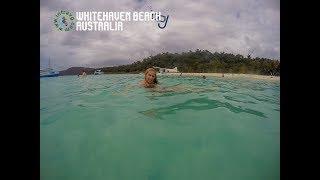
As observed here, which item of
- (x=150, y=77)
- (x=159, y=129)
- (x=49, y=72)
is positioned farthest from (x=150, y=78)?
(x=49, y=72)

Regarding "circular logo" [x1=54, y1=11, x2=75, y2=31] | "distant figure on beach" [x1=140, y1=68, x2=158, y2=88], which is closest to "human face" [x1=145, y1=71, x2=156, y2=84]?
"distant figure on beach" [x1=140, y1=68, x2=158, y2=88]

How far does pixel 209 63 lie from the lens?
3539 millimetres

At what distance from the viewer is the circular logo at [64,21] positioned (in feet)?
11.4

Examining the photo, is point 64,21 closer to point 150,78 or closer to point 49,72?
point 49,72

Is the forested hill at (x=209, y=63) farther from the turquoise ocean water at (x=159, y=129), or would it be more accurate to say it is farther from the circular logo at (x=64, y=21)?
the circular logo at (x=64, y=21)

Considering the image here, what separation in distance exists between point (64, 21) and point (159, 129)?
1.34 meters

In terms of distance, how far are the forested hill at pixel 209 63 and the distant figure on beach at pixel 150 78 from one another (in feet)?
0.17

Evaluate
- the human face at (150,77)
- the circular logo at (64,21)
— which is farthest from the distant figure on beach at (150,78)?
the circular logo at (64,21)
